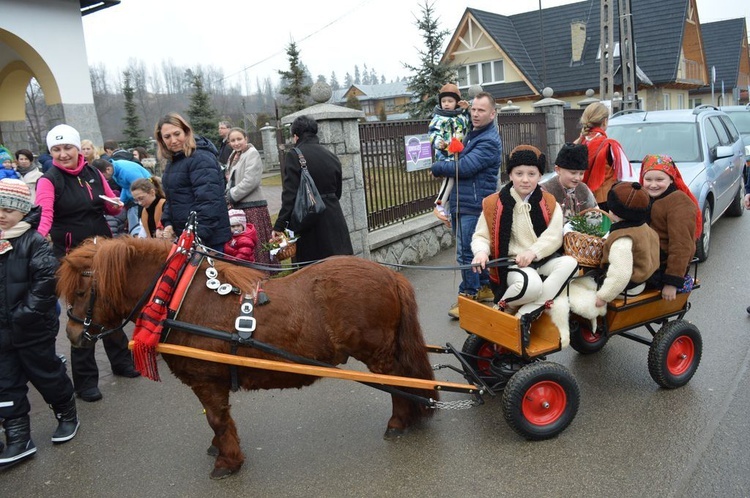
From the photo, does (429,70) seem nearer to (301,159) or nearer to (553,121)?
(553,121)

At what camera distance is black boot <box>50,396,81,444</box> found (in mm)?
3949

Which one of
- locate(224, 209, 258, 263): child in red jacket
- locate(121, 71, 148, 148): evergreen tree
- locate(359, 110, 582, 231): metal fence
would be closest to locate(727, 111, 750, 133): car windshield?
locate(359, 110, 582, 231): metal fence

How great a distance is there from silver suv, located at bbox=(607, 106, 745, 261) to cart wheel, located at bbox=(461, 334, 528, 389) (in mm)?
4533

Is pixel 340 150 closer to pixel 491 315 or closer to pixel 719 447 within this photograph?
pixel 491 315

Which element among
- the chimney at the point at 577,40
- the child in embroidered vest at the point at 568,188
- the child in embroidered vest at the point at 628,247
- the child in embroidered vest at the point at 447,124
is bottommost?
the child in embroidered vest at the point at 628,247

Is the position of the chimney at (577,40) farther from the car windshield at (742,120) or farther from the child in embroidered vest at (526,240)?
the child in embroidered vest at (526,240)

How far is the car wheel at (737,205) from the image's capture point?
9891 millimetres

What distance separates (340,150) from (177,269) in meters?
4.02

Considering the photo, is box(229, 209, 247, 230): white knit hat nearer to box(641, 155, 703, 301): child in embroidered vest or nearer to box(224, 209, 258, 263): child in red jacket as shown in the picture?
box(224, 209, 258, 263): child in red jacket

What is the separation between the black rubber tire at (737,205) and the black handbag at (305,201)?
844 centimetres

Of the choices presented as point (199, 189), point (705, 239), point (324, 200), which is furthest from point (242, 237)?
point (705, 239)

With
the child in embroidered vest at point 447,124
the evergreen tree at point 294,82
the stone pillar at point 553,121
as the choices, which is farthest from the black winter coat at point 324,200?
the evergreen tree at point 294,82

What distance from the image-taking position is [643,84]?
26578 millimetres

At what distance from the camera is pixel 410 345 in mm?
3504
